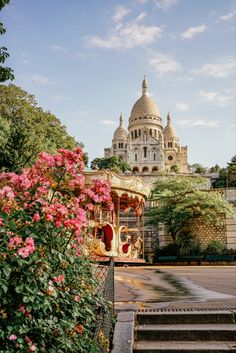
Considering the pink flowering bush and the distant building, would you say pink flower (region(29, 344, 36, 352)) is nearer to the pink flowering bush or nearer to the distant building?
the pink flowering bush

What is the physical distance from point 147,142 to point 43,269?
376 feet

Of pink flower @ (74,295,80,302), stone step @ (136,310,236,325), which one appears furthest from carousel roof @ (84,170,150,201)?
pink flower @ (74,295,80,302)

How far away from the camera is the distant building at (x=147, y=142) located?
115750 mm

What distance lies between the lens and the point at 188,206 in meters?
27.4

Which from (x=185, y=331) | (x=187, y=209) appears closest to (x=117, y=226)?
(x=187, y=209)

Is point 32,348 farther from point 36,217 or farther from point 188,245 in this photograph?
point 188,245

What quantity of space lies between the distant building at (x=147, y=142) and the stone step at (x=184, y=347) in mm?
107167

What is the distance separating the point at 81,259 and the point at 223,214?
81.0 ft

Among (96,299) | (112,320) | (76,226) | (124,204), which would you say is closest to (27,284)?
(76,226)

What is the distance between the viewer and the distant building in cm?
11575

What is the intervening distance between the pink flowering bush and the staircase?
2.24ft

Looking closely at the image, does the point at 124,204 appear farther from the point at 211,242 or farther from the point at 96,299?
the point at 96,299

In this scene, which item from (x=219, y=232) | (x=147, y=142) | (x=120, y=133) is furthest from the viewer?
(x=120, y=133)

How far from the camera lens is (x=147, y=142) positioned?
384ft
